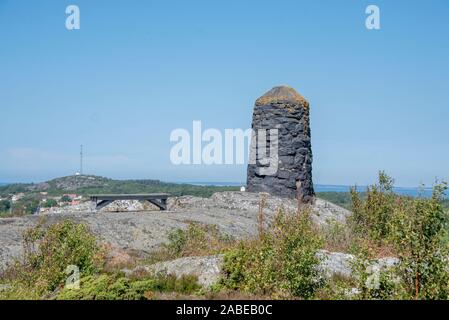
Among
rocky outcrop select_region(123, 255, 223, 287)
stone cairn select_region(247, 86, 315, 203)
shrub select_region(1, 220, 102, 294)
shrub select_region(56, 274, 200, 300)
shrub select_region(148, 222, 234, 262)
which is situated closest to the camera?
shrub select_region(56, 274, 200, 300)

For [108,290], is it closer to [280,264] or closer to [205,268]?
[280,264]

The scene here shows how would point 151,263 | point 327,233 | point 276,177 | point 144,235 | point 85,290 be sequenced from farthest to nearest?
point 276,177 → point 327,233 → point 144,235 → point 151,263 → point 85,290

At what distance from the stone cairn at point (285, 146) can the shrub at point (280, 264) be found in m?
14.1

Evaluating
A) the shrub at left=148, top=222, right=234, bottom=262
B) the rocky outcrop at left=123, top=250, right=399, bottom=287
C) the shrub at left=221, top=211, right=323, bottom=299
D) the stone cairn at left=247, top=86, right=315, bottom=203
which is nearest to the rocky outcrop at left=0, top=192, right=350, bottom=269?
the shrub at left=148, top=222, right=234, bottom=262

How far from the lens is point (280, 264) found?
11711mm

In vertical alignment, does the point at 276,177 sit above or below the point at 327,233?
above

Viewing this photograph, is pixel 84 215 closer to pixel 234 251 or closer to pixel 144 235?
pixel 144 235

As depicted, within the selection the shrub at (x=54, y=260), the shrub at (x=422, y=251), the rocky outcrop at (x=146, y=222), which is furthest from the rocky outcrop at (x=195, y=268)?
the shrub at (x=422, y=251)

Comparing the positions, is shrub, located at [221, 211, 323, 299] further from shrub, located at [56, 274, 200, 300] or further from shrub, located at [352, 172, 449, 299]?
shrub, located at [56, 274, 200, 300]

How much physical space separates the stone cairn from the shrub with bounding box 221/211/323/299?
14.1 metres

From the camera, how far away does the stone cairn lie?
26.9 m
